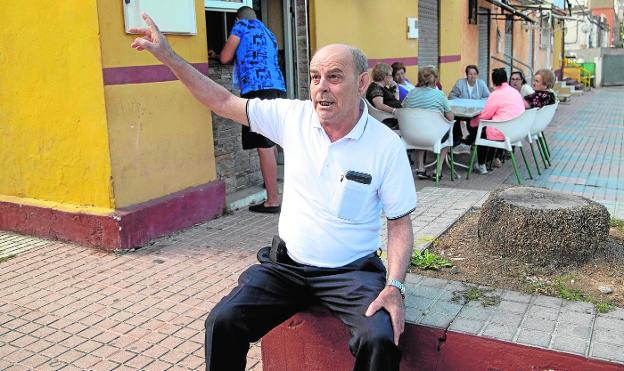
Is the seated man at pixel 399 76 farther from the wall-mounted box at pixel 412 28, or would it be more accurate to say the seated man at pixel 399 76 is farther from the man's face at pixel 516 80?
the man's face at pixel 516 80

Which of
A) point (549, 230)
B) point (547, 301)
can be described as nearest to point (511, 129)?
point (549, 230)

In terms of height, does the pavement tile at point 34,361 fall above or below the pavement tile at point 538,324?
below

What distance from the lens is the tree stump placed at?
3.30 m

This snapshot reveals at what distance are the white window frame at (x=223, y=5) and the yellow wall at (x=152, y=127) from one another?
359mm

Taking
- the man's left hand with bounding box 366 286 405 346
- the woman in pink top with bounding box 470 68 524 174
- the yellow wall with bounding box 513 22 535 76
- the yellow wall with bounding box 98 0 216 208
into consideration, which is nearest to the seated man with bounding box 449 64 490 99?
the woman in pink top with bounding box 470 68 524 174

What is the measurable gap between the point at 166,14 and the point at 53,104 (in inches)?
46.5

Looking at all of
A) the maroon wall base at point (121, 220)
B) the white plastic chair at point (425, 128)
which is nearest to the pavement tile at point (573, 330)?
the maroon wall base at point (121, 220)

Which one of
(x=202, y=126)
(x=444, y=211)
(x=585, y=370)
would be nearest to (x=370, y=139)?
(x=585, y=370)

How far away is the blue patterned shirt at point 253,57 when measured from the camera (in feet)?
19.5

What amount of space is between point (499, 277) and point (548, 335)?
731 mm

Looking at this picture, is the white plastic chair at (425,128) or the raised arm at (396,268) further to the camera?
the white plastic chair at (425,128)

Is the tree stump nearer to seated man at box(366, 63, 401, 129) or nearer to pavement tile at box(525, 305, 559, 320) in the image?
pavement tile at box(525, 305, 559, 320)

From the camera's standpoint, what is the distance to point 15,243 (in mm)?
5277

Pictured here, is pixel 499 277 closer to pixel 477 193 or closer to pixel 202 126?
pixel 477 193
